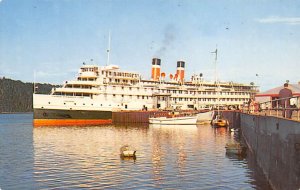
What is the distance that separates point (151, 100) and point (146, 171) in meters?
62.4

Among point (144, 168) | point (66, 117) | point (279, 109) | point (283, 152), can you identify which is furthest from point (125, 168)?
point (66, 117)

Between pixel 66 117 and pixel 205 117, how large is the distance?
27.4 metres

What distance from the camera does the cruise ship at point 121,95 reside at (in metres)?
69.4

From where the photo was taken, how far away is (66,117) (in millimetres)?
69938

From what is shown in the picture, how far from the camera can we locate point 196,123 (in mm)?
72000

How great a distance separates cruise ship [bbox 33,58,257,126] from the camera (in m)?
69.4

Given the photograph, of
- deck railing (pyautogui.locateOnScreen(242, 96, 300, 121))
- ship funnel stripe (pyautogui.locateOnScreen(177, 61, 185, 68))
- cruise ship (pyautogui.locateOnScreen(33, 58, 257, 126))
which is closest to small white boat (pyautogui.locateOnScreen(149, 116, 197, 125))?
cruise ship (pyautogui.locateOnScreen(33, 58, 257, 126))

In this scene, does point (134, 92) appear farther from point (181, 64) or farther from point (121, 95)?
point (181, 64)

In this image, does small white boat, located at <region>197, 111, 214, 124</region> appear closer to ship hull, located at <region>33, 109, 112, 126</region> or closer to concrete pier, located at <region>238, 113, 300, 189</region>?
ship hull, located at <region>33, 109, 112, 126</region>

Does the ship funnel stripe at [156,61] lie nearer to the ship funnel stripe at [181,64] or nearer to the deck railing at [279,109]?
the ship funnel stripe at [181,64]

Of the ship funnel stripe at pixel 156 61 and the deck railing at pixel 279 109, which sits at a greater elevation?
the ship funnel stripe at pixel 156 61

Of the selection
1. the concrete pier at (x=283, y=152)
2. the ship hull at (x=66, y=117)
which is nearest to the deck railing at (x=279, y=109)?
the concrete pier at (x=283, y=152)

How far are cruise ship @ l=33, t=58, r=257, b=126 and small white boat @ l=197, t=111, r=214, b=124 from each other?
40.5ft

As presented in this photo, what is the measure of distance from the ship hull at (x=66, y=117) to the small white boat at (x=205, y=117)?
1908cm
